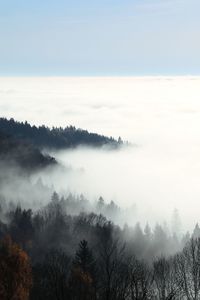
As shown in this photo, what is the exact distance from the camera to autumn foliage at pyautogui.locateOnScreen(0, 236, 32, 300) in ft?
204

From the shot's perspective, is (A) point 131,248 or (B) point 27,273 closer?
(B) point 27,273

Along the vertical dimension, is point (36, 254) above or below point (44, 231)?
below

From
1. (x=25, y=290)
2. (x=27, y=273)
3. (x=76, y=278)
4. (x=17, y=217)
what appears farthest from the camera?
(x=17, y=217)

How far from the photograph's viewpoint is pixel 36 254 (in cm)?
14888

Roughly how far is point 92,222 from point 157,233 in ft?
86.2

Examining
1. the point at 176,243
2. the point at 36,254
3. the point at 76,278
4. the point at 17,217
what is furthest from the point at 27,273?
the point at 176,243

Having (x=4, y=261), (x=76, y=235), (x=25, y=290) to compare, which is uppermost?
(x=76, y=235)

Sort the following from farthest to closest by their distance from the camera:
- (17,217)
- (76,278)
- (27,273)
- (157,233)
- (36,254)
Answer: (157,233)
(17,217)
(36,254)
(27,273)
(76,278)

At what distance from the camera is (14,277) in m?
65.7

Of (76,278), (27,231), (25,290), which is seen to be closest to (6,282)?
(25,290)

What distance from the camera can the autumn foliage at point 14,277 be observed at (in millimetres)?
Answer: 62156

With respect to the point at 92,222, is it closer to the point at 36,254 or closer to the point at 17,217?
the point at 17,217

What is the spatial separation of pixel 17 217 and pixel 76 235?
79.7ft

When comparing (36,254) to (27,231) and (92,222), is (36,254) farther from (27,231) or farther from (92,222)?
(92,222)
